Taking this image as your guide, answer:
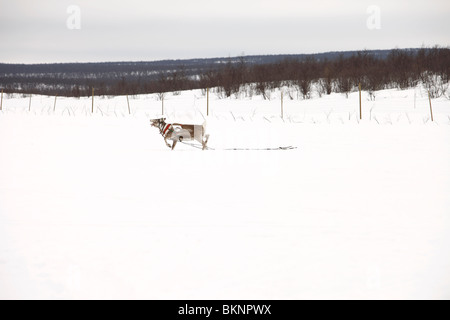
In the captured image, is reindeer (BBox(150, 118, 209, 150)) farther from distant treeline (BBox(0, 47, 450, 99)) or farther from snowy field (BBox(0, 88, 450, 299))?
distant treeline (BBox(0, 47, 450, 99))

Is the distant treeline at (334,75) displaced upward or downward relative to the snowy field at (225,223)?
upward

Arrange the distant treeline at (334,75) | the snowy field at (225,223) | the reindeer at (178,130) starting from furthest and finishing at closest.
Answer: the distant treeline at (334,75) → the reindeer at (178,130) → the snowy field at (225,223)

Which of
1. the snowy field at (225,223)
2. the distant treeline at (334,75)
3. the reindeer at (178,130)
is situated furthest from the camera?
the distant treeline at (334,75)

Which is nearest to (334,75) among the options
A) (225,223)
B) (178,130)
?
(178,130)

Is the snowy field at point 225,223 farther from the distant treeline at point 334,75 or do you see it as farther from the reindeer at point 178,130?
the distant treeline at point 334,75

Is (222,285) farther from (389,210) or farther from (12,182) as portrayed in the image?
(12,182)

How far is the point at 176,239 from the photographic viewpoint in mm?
4934

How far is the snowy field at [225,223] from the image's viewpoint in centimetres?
388

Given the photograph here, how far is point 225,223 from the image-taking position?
5.61m

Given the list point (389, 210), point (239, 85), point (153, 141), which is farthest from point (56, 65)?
point (389, 210)

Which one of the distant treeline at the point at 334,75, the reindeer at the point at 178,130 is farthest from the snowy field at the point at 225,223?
the distant treeline at the point at 334,75

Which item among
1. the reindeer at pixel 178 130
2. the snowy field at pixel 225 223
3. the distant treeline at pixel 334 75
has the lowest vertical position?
the snowy field at pixel 225 223

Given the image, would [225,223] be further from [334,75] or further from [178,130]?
[334,75]

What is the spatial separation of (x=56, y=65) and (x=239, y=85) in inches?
5051
